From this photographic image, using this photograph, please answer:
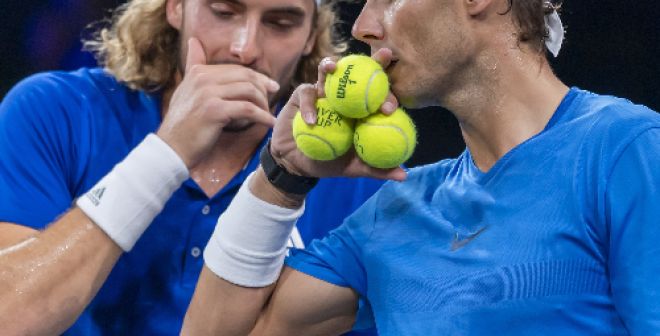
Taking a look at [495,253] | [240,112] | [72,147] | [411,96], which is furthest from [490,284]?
[72,147]

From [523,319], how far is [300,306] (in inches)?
18.9

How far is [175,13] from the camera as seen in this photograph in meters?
2.60

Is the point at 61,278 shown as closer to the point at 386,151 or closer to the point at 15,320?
the point at 15,320

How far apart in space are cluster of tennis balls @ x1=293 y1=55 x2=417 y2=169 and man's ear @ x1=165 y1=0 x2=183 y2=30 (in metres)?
0.99

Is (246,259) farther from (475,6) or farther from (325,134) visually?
(475,6)

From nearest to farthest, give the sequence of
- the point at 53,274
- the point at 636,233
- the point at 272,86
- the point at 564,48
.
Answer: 1. the point at 636,233
2. the point at 53,274
3. the point at 272,86
4. the point at 564,48

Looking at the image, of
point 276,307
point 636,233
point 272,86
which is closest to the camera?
point 636,233

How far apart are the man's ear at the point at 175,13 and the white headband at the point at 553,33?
42.3 inches

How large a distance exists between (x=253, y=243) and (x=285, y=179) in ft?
0.44

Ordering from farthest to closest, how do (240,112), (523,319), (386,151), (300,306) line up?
(240,112) → (300,306) → (386,151) → (523,319)

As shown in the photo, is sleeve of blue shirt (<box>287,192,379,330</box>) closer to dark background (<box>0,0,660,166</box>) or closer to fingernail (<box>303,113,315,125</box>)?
fingernail (<box>303,113,315,125</box>)

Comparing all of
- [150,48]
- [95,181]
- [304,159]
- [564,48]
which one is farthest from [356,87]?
[564,48]

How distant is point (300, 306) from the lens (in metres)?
1.85

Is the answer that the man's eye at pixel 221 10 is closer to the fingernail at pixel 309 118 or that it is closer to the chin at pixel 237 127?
the chin at pixel 237 127
